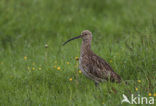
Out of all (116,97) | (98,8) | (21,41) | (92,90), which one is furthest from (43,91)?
(98,8)

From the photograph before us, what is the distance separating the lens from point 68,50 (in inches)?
334

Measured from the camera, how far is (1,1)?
1152cm

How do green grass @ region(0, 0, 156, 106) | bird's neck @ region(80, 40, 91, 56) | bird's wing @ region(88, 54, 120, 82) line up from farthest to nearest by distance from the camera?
bird's neck @ region(80, 40, 91, 56) < bird's wing @ region(88, 54, 120, 82) < green grass @ region(0, 0, 156, 106)

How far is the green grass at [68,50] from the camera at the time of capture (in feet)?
20.7

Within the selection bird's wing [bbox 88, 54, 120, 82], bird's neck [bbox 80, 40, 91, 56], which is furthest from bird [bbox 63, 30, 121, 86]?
bird's neck [bbox 80, 40, 91, 56]

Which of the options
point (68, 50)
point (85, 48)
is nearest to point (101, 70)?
point (85, 48)

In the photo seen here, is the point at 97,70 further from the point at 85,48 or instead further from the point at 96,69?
the point at 85,48

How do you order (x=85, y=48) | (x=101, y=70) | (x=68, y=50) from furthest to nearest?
(x=68, y=50) < (x=85, y=48) < (x=101, y=70)

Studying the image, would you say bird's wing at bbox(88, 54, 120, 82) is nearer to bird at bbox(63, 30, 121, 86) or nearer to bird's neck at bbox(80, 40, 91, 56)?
bird at bbox(63, 30, 121, 86)

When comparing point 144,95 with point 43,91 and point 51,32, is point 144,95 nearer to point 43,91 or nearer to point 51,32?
point 43,91

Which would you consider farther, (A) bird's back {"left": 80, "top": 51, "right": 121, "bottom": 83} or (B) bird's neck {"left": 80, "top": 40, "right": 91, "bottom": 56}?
(B) bird's neck {"left": 80, "top": 40, "right": 91, "bottom": 56}

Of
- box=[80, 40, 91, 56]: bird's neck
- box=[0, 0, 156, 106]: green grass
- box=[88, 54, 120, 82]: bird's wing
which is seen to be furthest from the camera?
box=[80, 40, 91, 56]: bird's neck

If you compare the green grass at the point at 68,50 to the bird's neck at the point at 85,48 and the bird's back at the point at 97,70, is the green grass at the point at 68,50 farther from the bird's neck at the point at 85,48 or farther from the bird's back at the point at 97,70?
the bird's neck at the point at 85,48

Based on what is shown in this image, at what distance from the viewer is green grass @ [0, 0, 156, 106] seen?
20.7 feet
